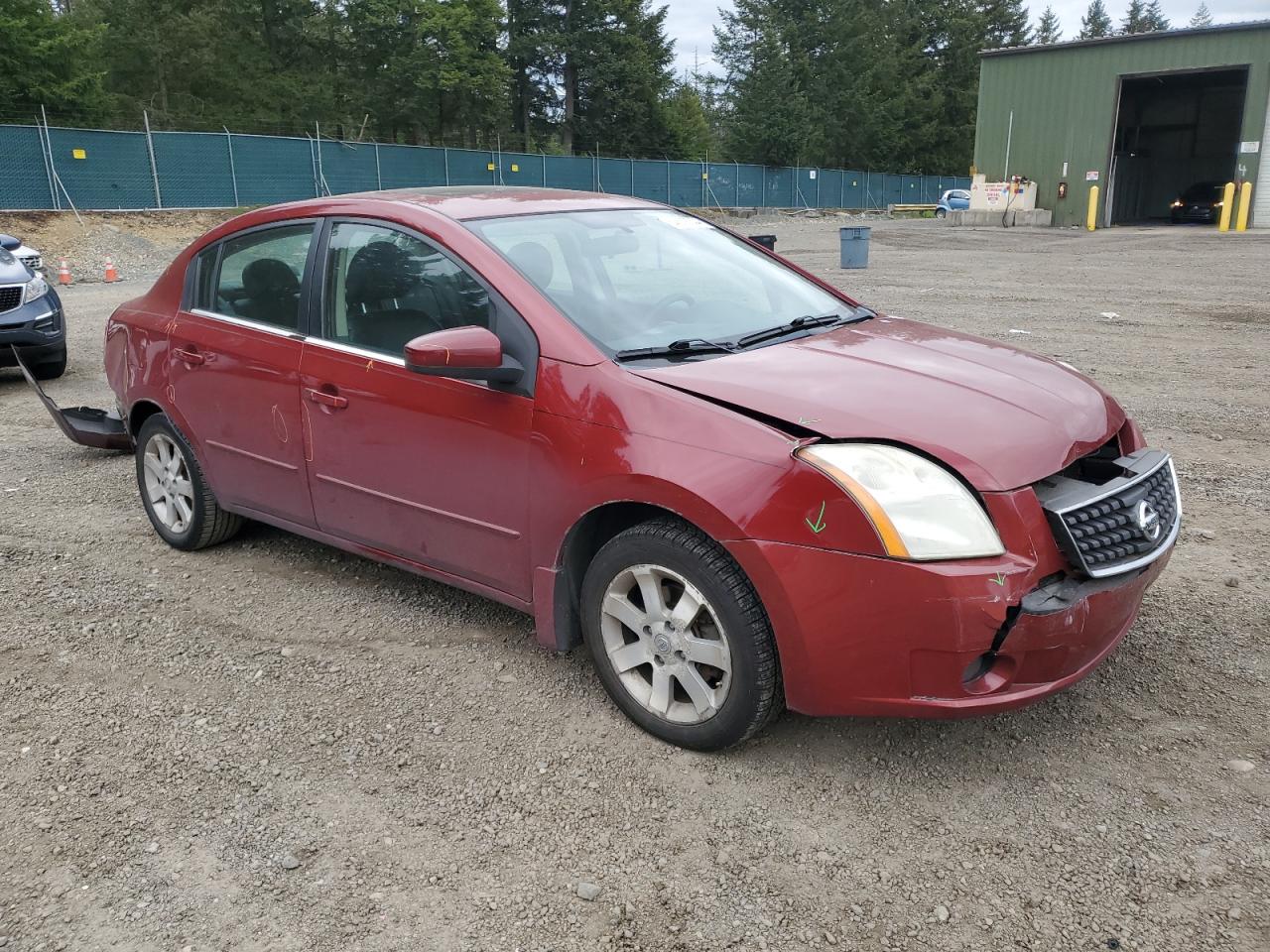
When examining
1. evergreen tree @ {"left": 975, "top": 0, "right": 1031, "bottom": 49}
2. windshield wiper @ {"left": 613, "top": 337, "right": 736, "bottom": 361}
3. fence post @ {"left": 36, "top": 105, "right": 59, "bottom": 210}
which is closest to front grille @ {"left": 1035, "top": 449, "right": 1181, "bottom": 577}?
windshield wiper @ {"left": 613, "top": 337, "right": 736, "bottom": 361}

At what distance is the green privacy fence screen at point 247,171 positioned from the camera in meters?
25.9

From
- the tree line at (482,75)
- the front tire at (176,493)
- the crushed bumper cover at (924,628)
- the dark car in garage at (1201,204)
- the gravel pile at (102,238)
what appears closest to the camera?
the crushed bumper cover at (924,628)

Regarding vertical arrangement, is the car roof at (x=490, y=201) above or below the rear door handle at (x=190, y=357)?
above

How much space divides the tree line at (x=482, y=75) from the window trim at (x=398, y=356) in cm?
4072

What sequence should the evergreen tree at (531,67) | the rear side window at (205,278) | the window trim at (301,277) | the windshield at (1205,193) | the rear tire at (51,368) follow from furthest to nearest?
the evergreen tree at (531,67), the windshield at (1205,193), the rear tire at (51,368), the rear side window at (205,278), the window trim at (301,277)

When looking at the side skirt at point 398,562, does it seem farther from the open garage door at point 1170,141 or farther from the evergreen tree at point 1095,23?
the evergreen tree at point 1095,23

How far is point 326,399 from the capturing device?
3.82 meters

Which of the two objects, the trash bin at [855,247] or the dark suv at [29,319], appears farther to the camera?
the trash bin at [855,247]

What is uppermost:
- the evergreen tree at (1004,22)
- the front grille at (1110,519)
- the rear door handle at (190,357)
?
the evergreen tree at (1004,22)

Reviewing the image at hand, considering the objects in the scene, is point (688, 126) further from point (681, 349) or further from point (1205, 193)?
point (681, 349)

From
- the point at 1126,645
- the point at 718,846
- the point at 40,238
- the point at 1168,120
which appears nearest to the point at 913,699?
the point at 718,846

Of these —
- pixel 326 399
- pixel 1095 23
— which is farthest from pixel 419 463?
pixel 1095 23

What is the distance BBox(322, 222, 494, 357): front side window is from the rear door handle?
837 mm

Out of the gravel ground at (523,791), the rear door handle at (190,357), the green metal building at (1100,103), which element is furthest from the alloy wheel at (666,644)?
the green metal building at (1100,103)
